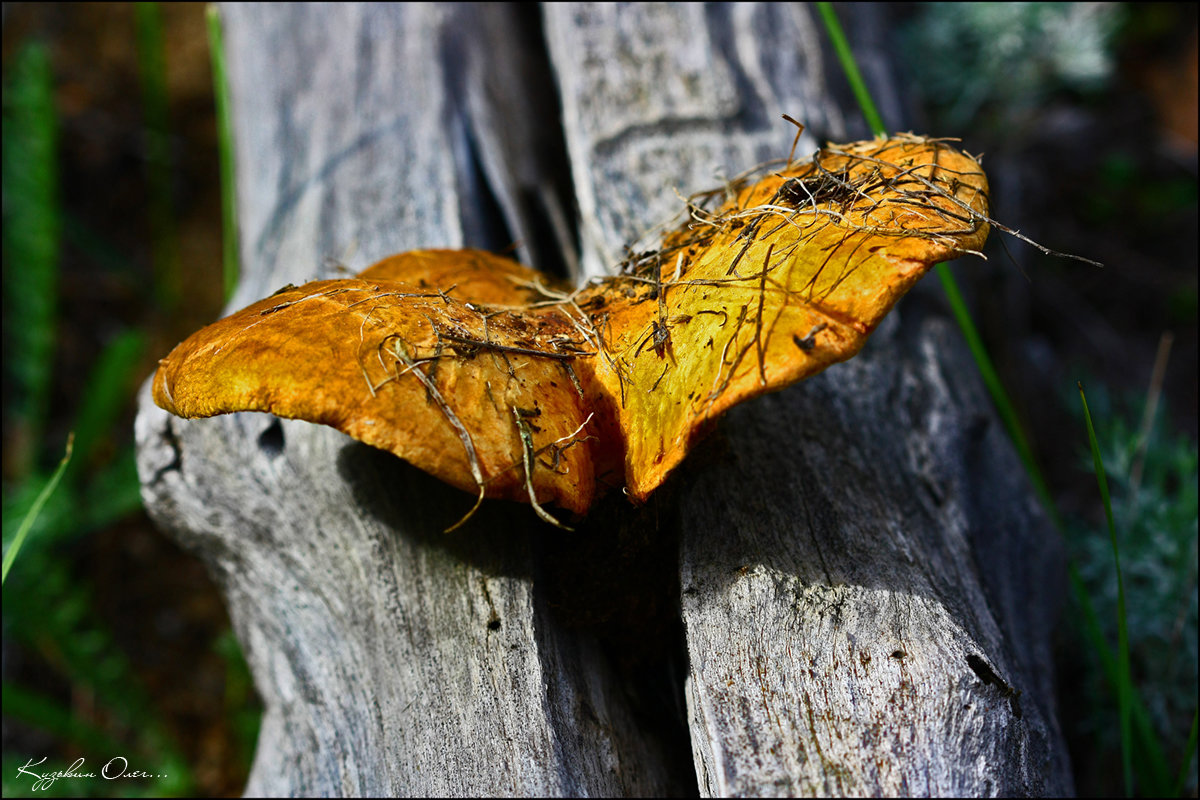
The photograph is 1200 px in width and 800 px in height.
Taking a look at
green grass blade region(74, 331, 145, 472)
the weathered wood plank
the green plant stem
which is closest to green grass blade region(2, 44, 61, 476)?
green grass blade region(74, 331, 145, 472)

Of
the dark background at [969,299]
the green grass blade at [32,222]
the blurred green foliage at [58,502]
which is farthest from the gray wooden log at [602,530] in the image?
the green grass blade at [32,222]

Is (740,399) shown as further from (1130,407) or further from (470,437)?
(1130,407)

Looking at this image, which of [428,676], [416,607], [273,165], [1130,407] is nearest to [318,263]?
[273,165]

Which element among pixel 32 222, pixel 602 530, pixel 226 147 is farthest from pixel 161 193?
pixel 602 530

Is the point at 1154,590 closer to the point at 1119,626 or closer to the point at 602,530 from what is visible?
the point at 1119,626

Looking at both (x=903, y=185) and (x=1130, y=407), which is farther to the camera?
(x=1130, y=407)

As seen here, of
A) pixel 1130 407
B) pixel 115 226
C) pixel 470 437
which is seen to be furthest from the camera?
pixel 115 226
